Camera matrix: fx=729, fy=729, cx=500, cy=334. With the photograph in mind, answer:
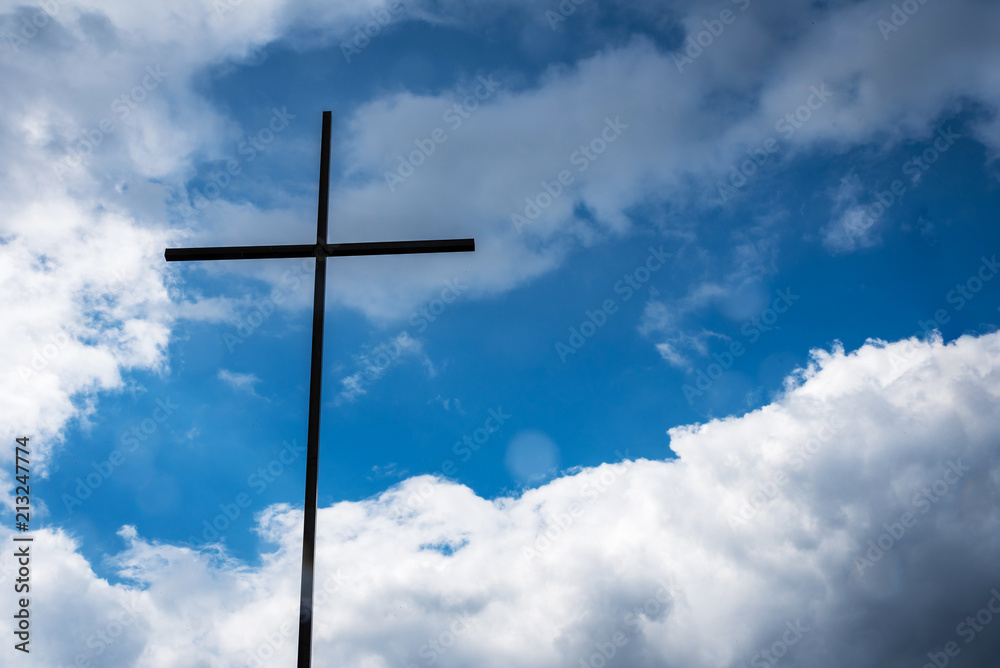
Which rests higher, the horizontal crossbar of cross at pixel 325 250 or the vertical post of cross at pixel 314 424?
the horizontal crossbar of cross at pixel 325 250

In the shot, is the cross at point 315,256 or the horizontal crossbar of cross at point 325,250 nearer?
the cross at point 315,256

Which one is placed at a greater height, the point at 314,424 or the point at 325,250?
the point at 325,250

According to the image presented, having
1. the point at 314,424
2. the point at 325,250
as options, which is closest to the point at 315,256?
the point at 325,250

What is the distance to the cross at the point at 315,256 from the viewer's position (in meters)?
8.24

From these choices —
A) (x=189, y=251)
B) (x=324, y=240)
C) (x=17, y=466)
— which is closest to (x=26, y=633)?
Result: (x=17, y=466)

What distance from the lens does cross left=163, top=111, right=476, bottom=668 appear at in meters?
8.24

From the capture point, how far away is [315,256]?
9734 millimetres

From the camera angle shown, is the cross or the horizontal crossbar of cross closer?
the cross

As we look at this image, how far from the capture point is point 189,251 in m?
10.1

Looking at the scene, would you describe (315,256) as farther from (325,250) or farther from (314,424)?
(314,424)

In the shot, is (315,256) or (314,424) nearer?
(314,424)

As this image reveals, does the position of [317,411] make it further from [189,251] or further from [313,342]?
[189,251]

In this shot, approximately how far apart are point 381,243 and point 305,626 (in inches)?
196

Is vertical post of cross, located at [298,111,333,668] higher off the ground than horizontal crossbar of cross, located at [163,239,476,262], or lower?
lower
